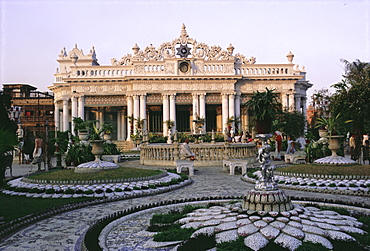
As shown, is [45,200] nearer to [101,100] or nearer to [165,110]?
[165,110]

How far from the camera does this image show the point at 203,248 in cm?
499

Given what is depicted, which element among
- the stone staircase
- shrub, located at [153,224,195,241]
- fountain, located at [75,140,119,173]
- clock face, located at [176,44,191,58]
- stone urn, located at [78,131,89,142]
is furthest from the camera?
clock face, located at [176,44,191,58]

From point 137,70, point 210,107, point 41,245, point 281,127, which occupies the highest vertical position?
point 137,70

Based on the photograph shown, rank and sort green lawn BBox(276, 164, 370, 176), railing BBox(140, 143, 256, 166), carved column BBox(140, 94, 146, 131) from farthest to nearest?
carved column BBox(140, 94, 146, 131) → railing BBox(140, 143, 256, 166) → green lawn BBox(276, 164, 370, 176)

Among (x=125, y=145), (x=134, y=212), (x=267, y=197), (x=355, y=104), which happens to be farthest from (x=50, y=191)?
(x=125, y=145)

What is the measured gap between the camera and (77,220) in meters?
7.69

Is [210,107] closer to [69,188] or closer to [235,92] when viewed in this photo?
[235,92]

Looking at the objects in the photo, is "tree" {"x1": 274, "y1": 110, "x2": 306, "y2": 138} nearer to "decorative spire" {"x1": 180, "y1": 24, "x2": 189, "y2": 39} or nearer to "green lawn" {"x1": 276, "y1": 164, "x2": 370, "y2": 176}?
"decorative spire" {"x1": 180, "y1": 24, "x2": 189, "y2": 39}

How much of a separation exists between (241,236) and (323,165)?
8563 millimetres

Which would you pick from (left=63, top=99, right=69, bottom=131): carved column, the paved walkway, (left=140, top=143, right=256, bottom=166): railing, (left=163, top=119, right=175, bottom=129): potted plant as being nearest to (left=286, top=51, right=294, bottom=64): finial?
(left=163, top=119, right=175, bottom=129): potted plant

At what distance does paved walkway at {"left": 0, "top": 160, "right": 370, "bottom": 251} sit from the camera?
19.8 ft

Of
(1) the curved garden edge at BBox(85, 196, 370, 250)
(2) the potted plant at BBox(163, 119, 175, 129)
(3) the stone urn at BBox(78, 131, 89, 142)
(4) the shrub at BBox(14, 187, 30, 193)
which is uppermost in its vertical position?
(2) the potted plant at BBox(163, 119, 175, 129)

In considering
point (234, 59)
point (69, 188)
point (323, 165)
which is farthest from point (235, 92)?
point (69, 188)

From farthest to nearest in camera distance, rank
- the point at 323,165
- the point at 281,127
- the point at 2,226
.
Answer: the point at 281,127 → the point at 323,165 → the point at 2,226
